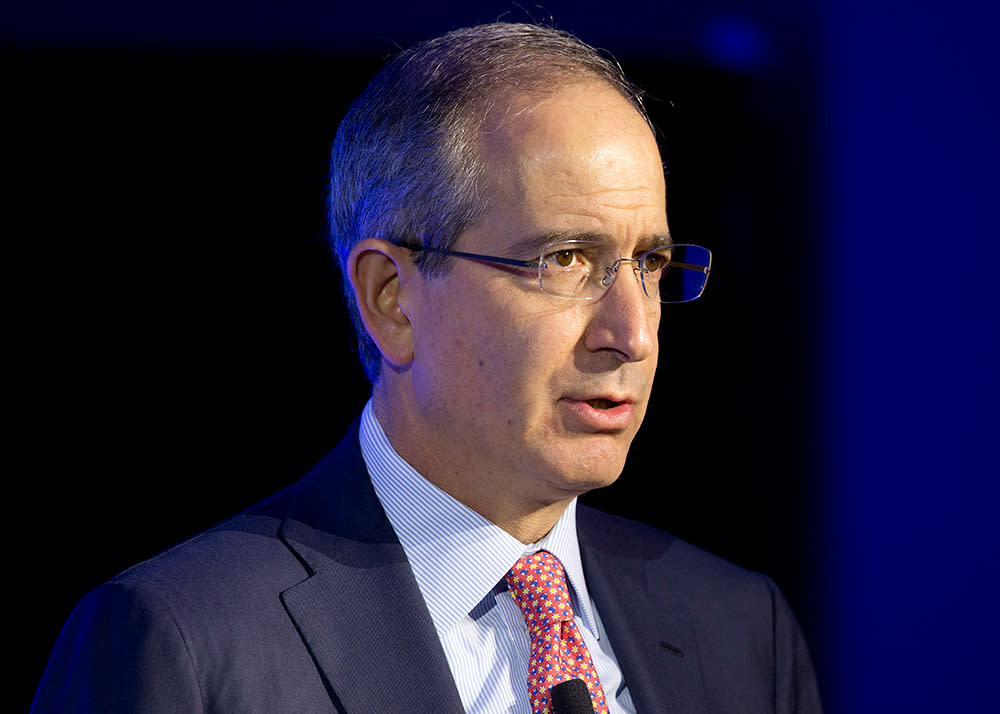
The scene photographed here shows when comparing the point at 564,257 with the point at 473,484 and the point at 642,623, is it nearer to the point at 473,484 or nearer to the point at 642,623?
the point at 473,484

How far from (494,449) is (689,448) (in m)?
1.30

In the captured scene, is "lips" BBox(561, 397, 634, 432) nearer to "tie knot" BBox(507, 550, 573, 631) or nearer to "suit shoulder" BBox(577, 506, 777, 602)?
"tie knot" BBox(507, 550, 573, 631)

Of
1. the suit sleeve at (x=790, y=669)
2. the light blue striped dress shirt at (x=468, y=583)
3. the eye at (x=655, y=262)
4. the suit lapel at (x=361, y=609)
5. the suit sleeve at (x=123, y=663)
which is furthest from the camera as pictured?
the suit sleeve at (x=790, y=669)

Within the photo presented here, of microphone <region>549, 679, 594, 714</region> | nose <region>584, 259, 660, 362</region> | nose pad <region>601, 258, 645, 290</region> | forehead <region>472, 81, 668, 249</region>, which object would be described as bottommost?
microphone <region>549, 679, 594, 714</region>

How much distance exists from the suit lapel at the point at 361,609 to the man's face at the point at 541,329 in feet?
0.56

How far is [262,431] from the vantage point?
2.45 metres

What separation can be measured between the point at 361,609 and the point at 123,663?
327mm

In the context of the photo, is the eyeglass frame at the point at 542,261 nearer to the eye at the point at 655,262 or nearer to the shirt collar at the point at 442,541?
the eye at the point at 655,262

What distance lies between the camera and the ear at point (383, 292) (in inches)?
63.7

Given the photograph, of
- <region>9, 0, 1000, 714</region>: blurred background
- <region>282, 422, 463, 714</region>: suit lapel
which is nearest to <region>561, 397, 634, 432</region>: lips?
<region>282, 422, 463, 714</region>: suit lapel

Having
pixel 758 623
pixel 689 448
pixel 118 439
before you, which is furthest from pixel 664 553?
pixel 118 439

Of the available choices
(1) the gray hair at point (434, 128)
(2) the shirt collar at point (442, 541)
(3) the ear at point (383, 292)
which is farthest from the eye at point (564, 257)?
(2) the shirt collar at point (442, 541)

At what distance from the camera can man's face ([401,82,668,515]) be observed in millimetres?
1505

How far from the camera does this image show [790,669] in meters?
1.92
